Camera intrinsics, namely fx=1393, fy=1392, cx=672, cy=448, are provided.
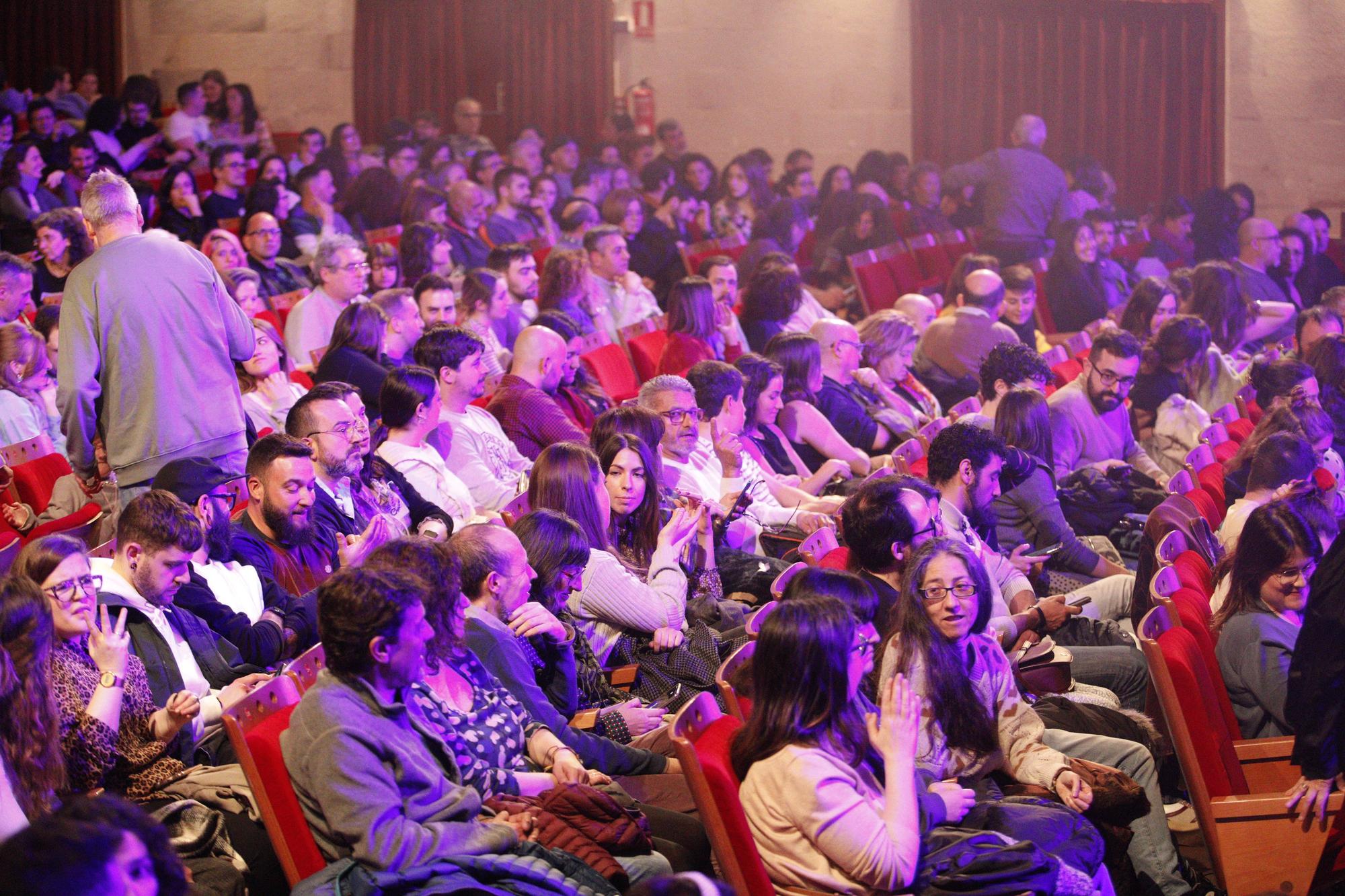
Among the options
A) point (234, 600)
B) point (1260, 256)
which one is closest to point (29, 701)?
point (234, 600)

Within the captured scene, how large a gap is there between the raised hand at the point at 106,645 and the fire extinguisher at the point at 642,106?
29.9 ft

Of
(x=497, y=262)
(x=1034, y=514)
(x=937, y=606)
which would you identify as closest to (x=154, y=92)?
(x=497, y=262)

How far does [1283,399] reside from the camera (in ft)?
15.8

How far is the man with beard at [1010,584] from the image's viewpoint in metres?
3.33

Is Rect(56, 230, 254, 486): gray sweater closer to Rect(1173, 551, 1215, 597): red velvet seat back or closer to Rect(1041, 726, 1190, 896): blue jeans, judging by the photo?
Rect(1041, 726, 1190, 896): blue jeans

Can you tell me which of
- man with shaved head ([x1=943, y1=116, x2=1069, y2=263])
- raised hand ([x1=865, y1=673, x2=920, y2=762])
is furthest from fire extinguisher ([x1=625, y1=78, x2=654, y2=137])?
raised hand ([x1=865, y1=673, x2=920, y2=762])

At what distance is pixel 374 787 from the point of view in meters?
2.06

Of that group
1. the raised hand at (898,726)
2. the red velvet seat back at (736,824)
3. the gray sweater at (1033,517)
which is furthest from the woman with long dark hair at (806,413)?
the red velvet seat back at (736,824)

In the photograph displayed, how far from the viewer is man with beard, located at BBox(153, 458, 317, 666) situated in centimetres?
285

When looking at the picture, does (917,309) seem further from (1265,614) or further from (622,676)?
(622,676)

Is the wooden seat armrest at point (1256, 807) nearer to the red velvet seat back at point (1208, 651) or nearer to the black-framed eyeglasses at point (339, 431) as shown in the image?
the red velvet seat back at point (1208, 651)

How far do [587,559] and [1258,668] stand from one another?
143 cm

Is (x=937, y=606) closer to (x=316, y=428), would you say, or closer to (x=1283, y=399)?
(x=316, y=428)

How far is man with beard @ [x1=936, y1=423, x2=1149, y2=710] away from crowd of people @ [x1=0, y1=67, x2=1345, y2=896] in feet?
0.03
